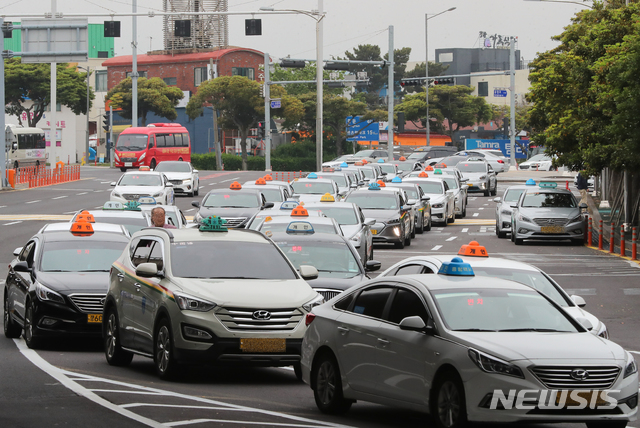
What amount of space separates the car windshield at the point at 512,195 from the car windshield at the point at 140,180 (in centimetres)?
→ 1288

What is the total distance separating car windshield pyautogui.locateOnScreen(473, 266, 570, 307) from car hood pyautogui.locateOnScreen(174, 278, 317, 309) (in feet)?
6.51

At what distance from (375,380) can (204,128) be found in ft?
314

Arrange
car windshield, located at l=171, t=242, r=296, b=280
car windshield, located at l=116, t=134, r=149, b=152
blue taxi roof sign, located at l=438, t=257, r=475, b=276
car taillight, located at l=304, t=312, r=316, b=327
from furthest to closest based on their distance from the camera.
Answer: car windshield, located at l=116, t=134, r=149, b=152 < car windshield, located at l=171, t=242, r=296, b=280 < car taillight, located at l=304, t=312, r=316, b=327 < blue taxi roof sign, located at l=438, t=257, r=475, b=276

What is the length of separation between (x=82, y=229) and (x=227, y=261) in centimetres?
425

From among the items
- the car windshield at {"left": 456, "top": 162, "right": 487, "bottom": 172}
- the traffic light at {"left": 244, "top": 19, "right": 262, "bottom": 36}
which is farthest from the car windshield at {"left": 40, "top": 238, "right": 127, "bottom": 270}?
the car windshield at {"left": 456, "top": 162, "right": 487, "bottom": 172}

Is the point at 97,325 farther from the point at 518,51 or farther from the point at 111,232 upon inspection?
the point at 518,51

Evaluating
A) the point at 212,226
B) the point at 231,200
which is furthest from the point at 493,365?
the point at 231,200

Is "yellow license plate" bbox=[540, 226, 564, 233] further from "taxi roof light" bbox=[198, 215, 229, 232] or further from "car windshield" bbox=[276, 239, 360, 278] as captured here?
"taxi roof light" bbox=[198, 215, 229, 232]

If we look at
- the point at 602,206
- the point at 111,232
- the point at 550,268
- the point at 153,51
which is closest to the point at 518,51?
the point at 153,51

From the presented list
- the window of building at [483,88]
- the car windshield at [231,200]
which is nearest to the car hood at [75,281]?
the car windshield at [231,200]

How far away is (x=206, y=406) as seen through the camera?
9.30m

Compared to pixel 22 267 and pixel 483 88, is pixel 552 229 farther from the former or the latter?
pixel 483 88

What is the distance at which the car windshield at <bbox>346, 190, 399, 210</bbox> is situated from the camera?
28.7 metres

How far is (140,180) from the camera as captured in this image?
37531 mm
